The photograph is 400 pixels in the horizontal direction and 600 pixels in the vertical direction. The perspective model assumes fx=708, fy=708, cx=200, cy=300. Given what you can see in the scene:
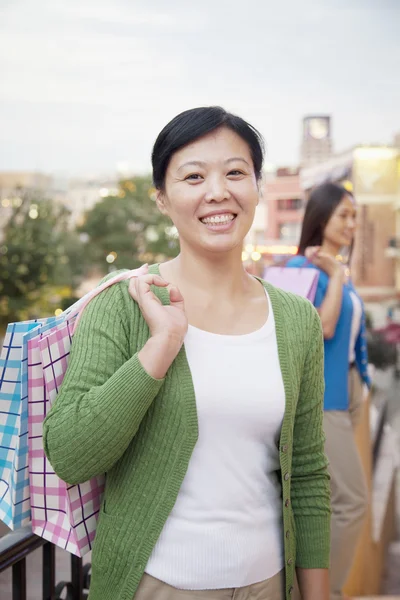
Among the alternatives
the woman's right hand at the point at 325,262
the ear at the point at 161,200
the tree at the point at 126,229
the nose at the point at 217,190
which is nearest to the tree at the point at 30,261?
the tree at the point at 126,229

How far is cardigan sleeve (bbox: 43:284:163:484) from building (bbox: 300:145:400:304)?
16845mm

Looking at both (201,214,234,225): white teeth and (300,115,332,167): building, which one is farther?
(300,115,332,167): building

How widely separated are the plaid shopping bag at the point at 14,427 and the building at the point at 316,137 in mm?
28230

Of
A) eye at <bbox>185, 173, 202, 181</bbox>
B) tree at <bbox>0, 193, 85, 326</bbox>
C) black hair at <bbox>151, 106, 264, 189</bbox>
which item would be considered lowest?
tree at <bbox>0, 193, 85, 326</bbox>

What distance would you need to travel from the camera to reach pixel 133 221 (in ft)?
84.5

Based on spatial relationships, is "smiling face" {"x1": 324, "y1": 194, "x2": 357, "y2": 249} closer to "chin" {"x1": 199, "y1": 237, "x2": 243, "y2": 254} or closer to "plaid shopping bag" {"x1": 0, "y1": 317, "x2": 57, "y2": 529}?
"chin" {"x1": 199, "y1": 237, "x2": 243, "y2": 254}

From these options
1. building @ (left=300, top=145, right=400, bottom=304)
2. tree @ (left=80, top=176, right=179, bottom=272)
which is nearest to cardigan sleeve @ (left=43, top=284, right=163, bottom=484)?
building @ (left=300, top=145, right=400, bottom=304)

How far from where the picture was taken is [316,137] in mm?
28969

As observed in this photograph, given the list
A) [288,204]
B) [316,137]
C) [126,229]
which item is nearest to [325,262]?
[126,229]

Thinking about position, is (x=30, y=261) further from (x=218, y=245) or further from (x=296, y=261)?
(x=218, y=245)

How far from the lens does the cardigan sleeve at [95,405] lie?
31.6 inches

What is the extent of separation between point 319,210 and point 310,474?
127cm

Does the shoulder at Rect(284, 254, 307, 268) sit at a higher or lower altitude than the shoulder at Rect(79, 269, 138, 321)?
lower

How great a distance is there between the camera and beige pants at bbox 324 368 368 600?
79.2 inches
